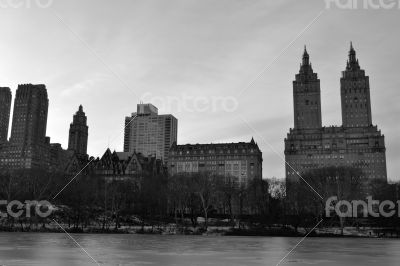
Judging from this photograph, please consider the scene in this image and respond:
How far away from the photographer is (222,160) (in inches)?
7717

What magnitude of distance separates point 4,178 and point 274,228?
5708 cm

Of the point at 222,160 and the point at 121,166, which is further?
the point at 222,160

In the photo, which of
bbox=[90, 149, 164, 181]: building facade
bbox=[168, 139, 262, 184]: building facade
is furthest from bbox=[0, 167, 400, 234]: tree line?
bbox=[168, 139, 262, 184]: building facade

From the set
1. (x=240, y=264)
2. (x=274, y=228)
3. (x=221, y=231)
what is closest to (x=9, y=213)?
(x=221, y=231)

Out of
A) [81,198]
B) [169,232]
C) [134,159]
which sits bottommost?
[169,232]

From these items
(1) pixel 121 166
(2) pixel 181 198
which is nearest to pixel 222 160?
(1) pixel 121 166

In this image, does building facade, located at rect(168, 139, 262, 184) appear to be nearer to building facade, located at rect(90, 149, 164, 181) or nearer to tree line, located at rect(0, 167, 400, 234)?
building facade, located at rect(90, 149, 164, 181)

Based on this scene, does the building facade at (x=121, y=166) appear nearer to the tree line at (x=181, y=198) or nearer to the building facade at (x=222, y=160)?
Answer: the building facade at (x=222, y=160)

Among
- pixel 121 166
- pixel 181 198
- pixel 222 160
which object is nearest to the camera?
pixel 181 198

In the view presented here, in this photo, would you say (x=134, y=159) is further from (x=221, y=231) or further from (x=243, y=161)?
(x=221, y=231)

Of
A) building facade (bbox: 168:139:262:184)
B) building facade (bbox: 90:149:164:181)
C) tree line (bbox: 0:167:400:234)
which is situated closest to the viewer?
tree line (bbox: 0:167:400:234)

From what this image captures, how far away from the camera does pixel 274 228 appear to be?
79.2m

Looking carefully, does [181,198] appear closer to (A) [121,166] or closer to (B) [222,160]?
(A) [121,166]

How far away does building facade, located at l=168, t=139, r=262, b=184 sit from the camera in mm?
190625
